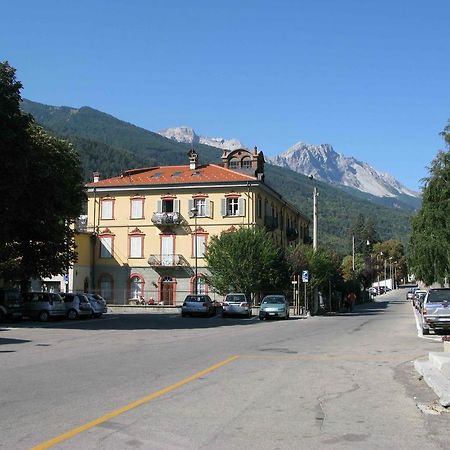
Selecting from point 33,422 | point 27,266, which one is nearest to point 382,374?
point 33,422

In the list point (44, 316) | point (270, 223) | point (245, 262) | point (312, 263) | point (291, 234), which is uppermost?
point (270, 223)

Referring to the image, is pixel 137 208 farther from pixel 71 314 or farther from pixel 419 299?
pixel 419 299

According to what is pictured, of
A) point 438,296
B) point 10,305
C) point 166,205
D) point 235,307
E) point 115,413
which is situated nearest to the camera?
point 115,413

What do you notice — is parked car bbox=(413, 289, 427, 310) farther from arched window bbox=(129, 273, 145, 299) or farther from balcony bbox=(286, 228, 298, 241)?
arched window bbox=(129, 273, 145, 299)

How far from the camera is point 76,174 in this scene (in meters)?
38.4

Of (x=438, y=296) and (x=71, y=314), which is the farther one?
(x=71, y=314)

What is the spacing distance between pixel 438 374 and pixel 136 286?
4948cm

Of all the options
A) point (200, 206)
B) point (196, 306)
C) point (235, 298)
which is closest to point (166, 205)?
point (200, 206)

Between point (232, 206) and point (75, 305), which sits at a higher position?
point (232, 206)

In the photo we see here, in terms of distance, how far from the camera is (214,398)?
9938 mm

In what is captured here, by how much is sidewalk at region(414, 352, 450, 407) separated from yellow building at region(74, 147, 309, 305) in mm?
43153

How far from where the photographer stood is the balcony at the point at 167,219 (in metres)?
57.9

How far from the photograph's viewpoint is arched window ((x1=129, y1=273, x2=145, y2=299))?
59062mm

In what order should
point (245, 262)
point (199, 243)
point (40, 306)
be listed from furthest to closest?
point (199, 243), point (245, 262), point (40, 306)
